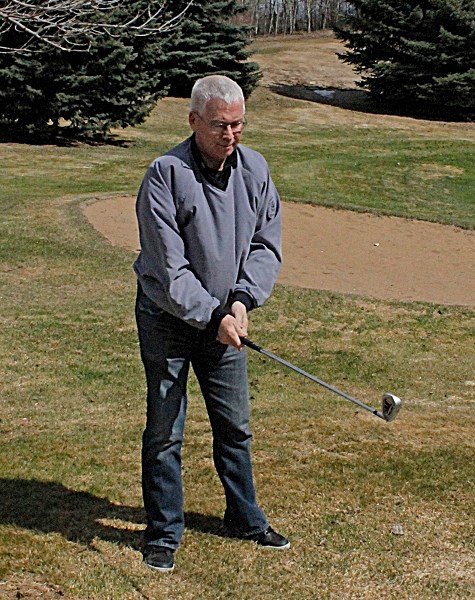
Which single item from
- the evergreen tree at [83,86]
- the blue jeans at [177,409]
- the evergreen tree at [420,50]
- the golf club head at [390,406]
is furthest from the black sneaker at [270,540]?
the evergreen tree at [420,50]

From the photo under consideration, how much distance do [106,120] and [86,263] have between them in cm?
1093

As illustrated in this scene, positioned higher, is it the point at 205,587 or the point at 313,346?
the point at 205,587

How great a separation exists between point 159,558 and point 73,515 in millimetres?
650

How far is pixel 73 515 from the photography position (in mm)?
4246

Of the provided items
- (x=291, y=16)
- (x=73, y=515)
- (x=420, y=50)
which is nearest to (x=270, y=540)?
(x=73, y=515)

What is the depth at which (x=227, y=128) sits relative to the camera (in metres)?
3.45

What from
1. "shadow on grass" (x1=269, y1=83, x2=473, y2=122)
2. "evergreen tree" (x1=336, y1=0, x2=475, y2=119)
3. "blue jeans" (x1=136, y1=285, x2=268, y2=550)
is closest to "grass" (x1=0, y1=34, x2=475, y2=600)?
"blue jeans" (x1=136, y1=285, x2=268, y2=550)

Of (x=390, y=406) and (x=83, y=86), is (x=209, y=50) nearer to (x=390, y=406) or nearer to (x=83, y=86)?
(x=83, y=86)

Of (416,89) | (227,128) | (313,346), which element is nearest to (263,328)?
(313,346)

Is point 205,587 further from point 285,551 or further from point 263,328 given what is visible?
point 263,328

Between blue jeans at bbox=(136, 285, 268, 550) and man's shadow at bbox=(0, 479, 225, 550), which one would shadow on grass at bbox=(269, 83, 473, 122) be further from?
blue jeans at bbox=(136, 285, 268, 550)

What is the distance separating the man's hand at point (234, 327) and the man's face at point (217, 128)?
0.55 m

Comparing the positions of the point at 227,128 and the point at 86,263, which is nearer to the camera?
the point at 227,128

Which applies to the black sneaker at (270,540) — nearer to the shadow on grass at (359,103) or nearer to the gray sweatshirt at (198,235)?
the gray sweatshirt at (198,235)
